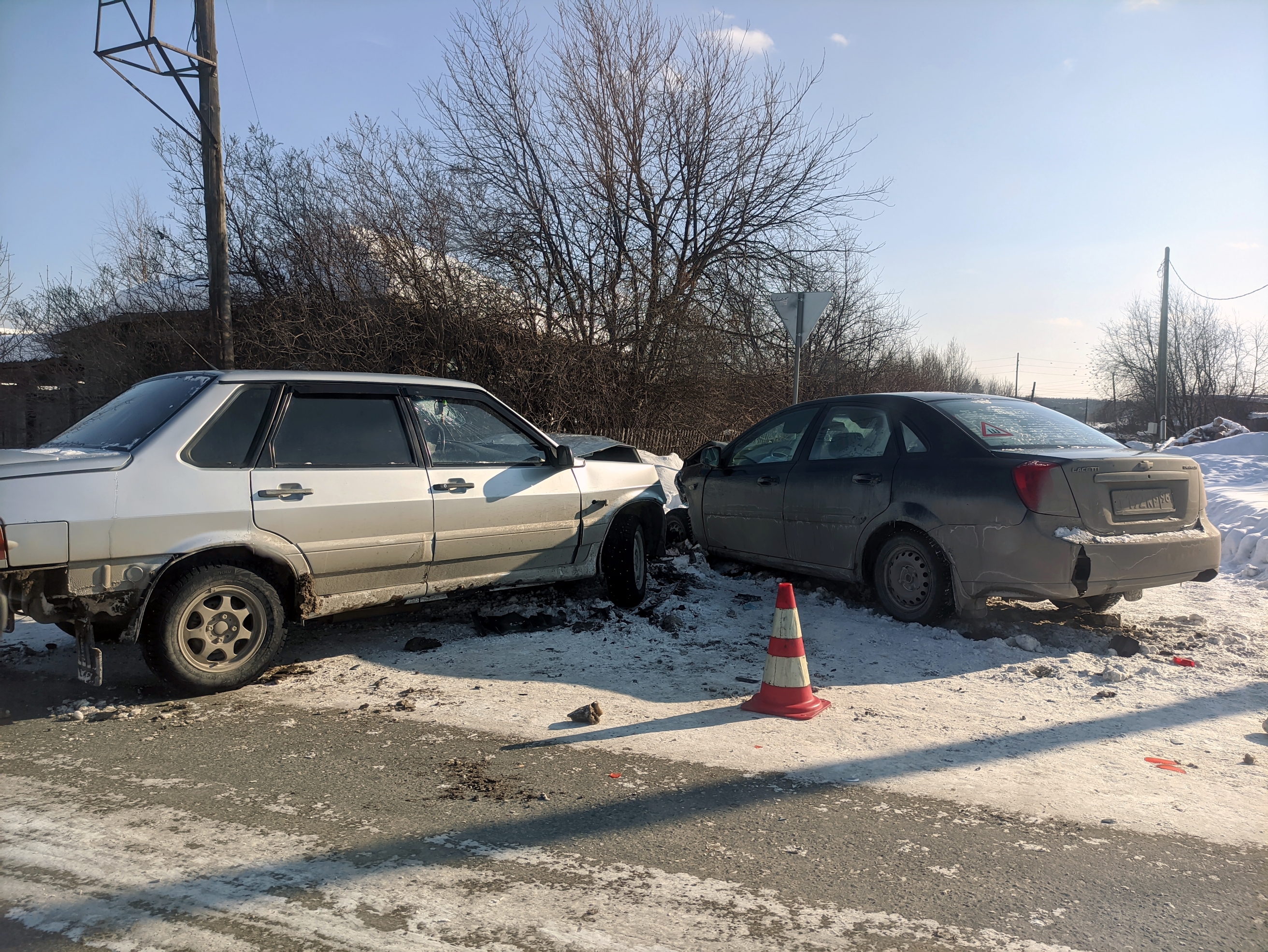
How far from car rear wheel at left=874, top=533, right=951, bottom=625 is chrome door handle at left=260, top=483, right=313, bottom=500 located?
12.7ft

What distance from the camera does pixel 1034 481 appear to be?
532 centimetres

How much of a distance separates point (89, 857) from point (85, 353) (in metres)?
16.9

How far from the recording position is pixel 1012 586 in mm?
5402

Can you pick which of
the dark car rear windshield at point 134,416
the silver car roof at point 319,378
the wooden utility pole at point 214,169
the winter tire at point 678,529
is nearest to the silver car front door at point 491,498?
the silver car roof at point 319,378

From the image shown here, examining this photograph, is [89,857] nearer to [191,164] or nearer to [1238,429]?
[191,164]

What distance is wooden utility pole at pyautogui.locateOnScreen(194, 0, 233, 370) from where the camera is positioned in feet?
34.0

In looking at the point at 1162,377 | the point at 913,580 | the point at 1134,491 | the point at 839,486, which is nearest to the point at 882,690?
the point at 913,580

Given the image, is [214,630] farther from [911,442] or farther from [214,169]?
[214,169]

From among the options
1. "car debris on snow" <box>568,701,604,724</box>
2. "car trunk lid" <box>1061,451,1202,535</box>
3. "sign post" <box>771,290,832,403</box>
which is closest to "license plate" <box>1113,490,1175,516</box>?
"car trunk lid" <box>1061,451,1202,535</box>

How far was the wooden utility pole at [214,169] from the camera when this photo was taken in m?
10.4

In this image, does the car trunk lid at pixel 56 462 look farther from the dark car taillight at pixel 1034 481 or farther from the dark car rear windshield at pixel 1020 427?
the dark car rear windshield at pixel 1020 427

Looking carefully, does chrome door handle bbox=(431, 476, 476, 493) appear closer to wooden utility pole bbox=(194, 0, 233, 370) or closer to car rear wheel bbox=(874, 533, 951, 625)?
car rear wheel bbox=(874, 533, 951, 625)

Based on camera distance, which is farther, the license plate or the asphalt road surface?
the license plate

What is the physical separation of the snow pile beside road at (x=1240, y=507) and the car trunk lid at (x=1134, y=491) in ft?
3.20
